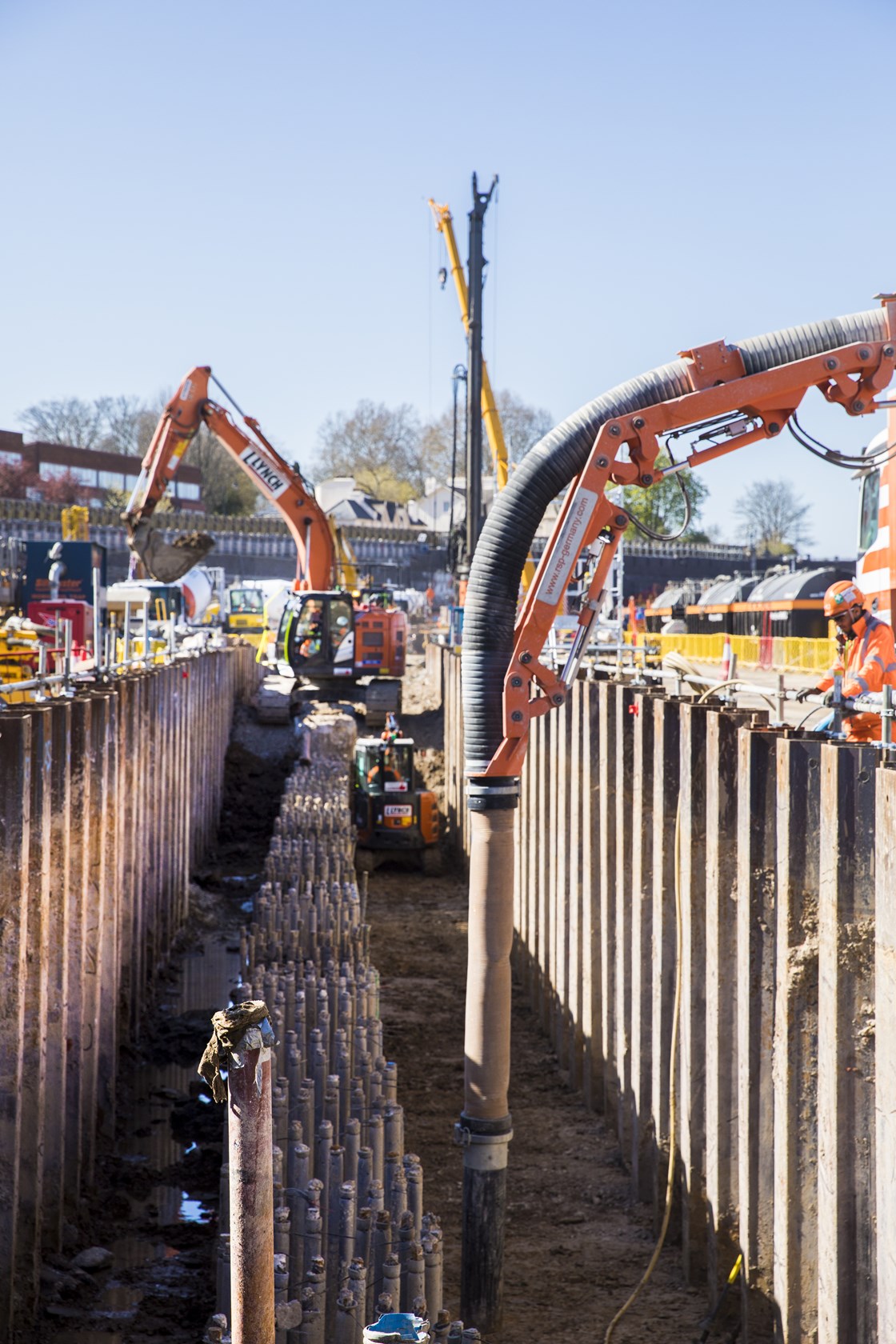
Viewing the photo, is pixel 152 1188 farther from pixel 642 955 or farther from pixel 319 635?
pixel 319 635

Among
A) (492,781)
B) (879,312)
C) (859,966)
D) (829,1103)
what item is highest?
(879,312)

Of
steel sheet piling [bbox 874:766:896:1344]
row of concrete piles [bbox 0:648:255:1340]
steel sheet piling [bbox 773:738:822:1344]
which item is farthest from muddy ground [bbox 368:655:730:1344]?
row of concrete piles [bbox 0:648:255:1340]

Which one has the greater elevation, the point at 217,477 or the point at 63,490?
the point at 217,477

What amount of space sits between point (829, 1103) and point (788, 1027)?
1.47ft

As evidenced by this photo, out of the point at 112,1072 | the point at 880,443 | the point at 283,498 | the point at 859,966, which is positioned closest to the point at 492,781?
the point at 859,966

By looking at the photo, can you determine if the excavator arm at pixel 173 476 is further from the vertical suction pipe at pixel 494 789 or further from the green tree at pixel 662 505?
the green tree at pixel 662 505

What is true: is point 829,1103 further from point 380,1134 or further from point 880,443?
point 880,443

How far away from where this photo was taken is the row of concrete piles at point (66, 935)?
6.61m

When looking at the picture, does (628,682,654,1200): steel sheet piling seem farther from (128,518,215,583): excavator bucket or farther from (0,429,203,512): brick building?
(0,429,203,512): brick building

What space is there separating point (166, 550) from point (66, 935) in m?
17.2

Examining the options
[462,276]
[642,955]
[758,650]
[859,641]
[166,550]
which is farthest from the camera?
[462,276]

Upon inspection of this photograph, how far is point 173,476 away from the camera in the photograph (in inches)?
1033

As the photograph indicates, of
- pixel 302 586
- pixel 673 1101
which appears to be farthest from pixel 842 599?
pixel 302 586

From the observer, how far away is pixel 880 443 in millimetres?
13680
